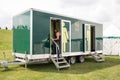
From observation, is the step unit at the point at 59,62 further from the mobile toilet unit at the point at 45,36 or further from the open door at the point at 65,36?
the open door at the point at 65,36

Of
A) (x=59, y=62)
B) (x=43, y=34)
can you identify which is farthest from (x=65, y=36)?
(x=43, y=34)

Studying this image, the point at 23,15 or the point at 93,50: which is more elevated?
the point at 23,15

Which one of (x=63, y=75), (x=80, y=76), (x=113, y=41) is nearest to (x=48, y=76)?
(x=63, y=75)

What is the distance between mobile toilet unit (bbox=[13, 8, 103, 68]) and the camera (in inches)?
484

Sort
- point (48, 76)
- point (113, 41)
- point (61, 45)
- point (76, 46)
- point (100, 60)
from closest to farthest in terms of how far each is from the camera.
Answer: point (48, 76), point (61, 45), point (76, 46), point (100, 60), point (113, 41)

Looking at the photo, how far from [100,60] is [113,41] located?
9.14 meters

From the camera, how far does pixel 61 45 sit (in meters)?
14.5

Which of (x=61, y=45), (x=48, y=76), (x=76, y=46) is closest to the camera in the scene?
(x=48, y=76)

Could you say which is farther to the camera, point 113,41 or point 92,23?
point 113,41


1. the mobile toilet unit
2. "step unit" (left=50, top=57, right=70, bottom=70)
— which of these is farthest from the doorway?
"step unit" (left=50, top=57, right=70, bottom=70)

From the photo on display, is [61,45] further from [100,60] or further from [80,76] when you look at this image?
[100,60]

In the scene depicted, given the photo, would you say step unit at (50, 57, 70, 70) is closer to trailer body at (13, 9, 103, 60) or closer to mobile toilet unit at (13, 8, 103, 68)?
mobile toilet unit at (13, 8, 103, 68)

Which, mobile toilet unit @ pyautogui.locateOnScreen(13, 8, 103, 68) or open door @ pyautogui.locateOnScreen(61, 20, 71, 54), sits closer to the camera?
mobile toilet unit @ pyautogui.locateOnScreen(13, 8, 103, 68)

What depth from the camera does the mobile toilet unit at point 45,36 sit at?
12.3m
